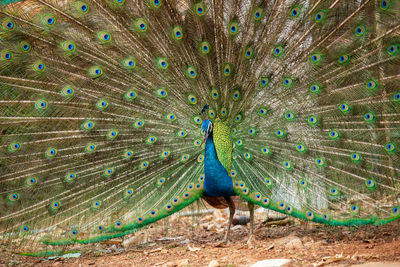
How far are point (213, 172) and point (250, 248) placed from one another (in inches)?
35.5

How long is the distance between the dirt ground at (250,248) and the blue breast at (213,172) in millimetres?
689

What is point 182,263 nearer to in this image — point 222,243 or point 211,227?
point 222,243

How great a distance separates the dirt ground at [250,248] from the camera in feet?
12.2

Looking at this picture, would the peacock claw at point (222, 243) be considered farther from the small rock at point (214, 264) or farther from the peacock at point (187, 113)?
the small rock at point (214, 264)

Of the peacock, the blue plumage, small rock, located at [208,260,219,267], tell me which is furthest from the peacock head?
small rock, located at [208,260,219,267]

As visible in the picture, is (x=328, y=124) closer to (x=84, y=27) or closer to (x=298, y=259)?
(x=298, y=259)

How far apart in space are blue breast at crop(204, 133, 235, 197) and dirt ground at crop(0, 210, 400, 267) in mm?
689

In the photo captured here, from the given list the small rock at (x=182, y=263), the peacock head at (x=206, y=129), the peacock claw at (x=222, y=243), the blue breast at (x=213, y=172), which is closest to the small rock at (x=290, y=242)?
the peacock claw at (x=222, y=243)

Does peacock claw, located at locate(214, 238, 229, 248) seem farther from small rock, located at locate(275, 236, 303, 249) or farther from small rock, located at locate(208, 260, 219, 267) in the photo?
small rock, located at locate(208, 260, 219, 267)

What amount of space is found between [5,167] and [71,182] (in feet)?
2.26

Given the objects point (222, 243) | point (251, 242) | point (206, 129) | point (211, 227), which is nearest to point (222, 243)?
point (222, 243)

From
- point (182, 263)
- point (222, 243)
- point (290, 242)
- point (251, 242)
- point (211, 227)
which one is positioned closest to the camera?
point (182, 263)

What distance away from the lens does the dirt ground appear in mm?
3720

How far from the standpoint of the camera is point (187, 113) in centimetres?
454
